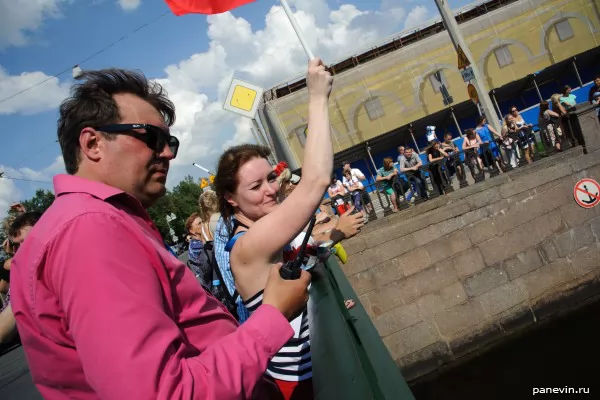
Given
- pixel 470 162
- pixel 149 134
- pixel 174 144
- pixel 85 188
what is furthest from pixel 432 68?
pixel 85 188

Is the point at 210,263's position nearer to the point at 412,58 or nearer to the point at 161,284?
the point at 161,284

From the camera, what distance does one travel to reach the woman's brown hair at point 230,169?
245cm

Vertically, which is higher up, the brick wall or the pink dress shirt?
the pink dress shirt

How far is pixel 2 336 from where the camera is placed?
9.28 feet

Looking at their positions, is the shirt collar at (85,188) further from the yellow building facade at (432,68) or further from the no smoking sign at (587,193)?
the yellow building facade at (432,68)

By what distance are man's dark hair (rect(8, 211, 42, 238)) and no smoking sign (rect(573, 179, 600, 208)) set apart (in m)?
8.08

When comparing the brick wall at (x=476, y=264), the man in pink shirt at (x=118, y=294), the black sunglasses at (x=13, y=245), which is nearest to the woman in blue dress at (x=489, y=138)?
the brick wall at (x=476, y=264)

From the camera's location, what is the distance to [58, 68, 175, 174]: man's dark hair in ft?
4.46

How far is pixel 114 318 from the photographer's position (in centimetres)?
88

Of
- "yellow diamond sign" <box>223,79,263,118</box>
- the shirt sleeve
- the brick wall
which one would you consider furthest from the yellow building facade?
the shirt sleeve

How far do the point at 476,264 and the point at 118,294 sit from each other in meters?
7.15

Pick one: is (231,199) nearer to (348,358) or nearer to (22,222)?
(348,358)

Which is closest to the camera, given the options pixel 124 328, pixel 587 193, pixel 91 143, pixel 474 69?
pixel 124 328

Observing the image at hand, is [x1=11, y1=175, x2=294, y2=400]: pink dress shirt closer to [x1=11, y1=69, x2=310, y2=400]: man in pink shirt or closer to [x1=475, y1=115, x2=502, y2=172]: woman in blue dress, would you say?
[x1=11, y1=69, x2=310, y2=400]: man in pink shirt
